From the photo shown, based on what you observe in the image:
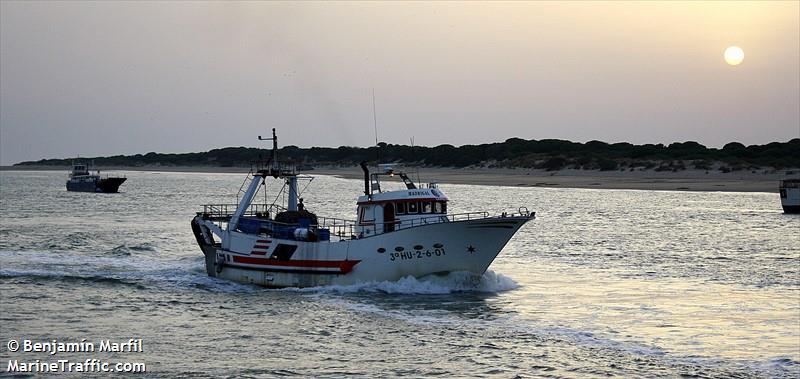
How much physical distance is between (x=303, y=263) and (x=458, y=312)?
694 centimetres

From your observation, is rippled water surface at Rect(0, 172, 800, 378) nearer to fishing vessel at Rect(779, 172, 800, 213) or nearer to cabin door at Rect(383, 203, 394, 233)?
cabin door at Rect(383, 203, 394, 233)

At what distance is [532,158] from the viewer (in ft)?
515

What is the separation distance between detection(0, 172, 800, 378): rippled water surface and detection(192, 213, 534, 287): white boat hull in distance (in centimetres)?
50

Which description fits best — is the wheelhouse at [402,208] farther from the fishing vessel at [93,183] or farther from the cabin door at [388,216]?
the fishing vessel at [93,183]

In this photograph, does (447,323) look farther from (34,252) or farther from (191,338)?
(34,252)

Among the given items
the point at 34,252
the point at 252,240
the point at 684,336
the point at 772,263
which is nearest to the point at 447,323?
the point at 684,336

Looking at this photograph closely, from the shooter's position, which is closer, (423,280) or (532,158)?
(423,280)

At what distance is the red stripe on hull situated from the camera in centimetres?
3139

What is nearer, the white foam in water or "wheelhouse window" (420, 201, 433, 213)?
the white foam in water

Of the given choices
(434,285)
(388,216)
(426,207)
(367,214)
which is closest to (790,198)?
(426,207)

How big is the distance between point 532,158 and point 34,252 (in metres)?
120

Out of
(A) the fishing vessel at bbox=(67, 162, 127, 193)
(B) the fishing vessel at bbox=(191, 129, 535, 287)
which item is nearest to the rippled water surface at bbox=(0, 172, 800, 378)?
(B) the fishing vessel at bbox=(191, 129, 535, 287)

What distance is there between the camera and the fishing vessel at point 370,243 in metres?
30.8

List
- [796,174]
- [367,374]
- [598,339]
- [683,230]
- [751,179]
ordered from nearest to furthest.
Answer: [367,374] → [598,339] → [683,230] → [796,174] → [751,179]
